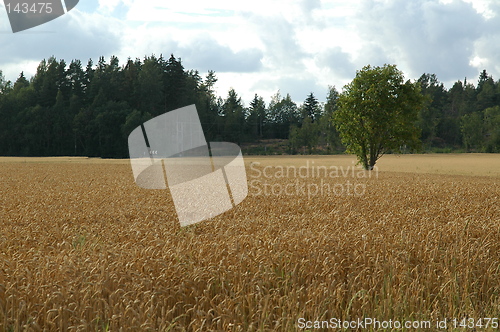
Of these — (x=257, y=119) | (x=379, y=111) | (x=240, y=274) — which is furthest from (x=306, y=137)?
(x=240, y=274)

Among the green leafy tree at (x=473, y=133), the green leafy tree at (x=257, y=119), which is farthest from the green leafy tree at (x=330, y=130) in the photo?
the green leafy tree at (x=473, y=133)

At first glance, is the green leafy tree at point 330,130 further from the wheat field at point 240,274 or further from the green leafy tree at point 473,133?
the wheat field at point 240,274

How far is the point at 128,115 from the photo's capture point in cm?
9050

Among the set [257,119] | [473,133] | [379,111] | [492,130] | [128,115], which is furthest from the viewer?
[257,119]

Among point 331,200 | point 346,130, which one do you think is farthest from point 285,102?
point 331,200

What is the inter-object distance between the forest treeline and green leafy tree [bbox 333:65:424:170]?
47.4 metres

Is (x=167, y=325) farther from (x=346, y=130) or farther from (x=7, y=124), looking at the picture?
(x=7, y=124)

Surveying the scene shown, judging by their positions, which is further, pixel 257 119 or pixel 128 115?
pixel 257 119

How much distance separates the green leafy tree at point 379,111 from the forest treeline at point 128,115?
47363 mm

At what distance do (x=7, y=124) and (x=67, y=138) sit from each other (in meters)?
13.0

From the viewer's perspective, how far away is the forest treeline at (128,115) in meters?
91.5

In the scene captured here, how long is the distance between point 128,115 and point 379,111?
2469 inches

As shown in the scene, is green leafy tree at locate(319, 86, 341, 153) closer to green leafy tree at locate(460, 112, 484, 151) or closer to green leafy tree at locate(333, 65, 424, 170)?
green leafy tree at locate(460, 112, 484, 151)

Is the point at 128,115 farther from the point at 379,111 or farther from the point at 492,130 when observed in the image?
the point at 492,130
